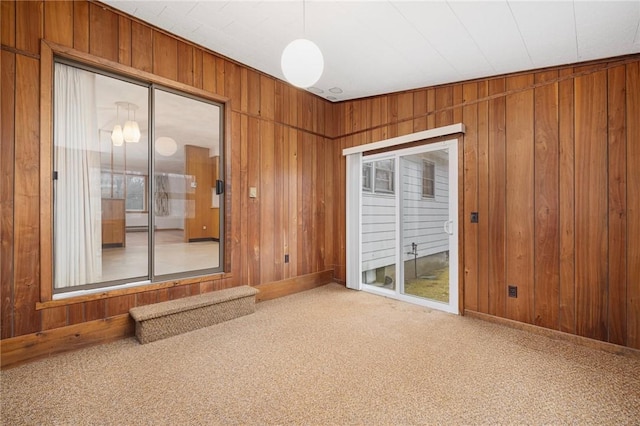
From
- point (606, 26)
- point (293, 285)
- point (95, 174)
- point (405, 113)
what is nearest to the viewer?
point (606, 26)

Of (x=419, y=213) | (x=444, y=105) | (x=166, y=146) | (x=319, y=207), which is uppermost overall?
(x=444, y=105)

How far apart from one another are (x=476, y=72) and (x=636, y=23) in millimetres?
1165

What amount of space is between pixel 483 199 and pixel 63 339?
403 centimetres

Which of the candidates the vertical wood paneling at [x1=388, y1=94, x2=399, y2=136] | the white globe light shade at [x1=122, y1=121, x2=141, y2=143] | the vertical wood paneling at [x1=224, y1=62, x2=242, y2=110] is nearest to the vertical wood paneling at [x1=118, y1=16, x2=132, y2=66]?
the white globe light shade at [x1=122, y1=121, x2=141, y2=143]

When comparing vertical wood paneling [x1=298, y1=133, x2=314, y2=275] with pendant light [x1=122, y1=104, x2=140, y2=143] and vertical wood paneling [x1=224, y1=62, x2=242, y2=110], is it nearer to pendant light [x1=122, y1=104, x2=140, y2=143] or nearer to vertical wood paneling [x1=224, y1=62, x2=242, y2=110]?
vertical wood paneling [x1=224, y1=62, x2=242, y2=110]

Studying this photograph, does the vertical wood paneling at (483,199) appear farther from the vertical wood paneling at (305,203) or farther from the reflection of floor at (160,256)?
the reflection of floor at (160,256)

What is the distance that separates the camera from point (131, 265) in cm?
287

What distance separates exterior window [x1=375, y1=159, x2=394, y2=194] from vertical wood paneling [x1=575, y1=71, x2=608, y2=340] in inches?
77.8

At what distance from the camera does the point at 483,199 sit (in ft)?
10.4

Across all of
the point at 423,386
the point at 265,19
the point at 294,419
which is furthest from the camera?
the point at 265,19

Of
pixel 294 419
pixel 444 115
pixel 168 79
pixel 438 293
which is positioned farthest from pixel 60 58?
pixel 438 293

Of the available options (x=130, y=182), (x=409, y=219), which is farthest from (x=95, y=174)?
(x=409, y=219)

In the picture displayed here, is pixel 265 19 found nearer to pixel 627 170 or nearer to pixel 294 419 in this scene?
pixel 294 419

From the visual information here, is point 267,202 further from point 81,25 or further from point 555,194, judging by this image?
point 555,194
